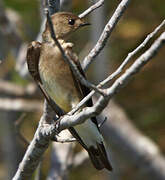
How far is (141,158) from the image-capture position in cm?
562

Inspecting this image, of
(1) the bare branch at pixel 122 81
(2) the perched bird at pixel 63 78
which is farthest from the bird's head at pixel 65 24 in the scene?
(1) the bare branch at pixel 122 81

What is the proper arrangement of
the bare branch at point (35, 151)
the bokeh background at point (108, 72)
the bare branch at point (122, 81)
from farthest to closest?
the bokeh background at point (108, 72) → the bare branch at point (35, 151) → the bare branch at point (122, 81)

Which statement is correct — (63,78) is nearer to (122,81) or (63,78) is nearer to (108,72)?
(122,81)

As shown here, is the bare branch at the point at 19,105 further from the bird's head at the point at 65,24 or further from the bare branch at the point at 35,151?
the bare branch at the point at 35,151

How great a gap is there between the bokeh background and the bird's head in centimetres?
161

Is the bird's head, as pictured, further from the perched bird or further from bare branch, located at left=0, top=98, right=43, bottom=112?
bare branch, located at left=0, top=98, right=43, bottom=112

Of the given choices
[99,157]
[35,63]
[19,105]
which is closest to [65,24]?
[35,63]

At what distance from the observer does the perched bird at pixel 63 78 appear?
352cm

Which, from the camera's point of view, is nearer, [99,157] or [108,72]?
[99,157]

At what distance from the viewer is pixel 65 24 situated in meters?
3.75

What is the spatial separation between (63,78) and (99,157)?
498 mm

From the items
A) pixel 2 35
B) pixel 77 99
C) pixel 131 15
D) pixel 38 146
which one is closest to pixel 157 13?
pixel 131 15

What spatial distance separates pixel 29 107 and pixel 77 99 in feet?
7.26

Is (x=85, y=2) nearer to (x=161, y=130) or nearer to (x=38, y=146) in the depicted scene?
(x=161, y=130)
